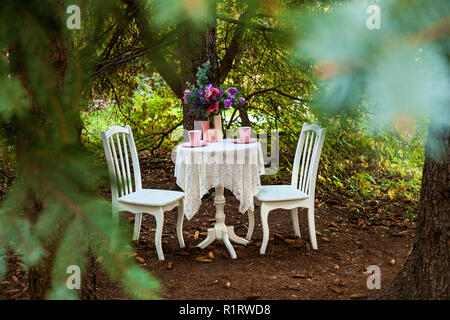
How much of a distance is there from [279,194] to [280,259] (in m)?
0.55

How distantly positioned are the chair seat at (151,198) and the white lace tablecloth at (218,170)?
0.16 meters

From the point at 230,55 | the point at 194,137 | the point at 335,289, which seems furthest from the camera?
the point at 230,55

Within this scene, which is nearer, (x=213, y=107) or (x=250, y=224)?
(x=213, y=107)

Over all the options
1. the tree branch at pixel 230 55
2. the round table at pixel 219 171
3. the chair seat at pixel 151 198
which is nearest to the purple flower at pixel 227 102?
the round table at pixel 219 171

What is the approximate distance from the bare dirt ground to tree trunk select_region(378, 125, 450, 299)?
0.53 metres

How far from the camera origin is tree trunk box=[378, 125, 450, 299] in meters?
2.00

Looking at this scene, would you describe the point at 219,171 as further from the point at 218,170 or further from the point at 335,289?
the point at 335,289

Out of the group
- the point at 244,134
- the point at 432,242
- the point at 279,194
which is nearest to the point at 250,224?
the point at 279,194

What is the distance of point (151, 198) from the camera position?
3.40 m

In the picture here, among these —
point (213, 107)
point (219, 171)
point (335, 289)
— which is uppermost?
point (213, 107)

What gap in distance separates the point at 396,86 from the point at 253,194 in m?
2.99

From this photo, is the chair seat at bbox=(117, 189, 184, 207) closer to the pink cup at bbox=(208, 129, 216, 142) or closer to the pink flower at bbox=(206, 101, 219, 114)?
the pink cup at bbox=(208, 129, 216, 142)

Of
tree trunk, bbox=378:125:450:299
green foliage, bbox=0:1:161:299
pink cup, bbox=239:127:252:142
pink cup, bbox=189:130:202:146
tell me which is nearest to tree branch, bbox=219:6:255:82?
pink cup, bbox=239:127:252:142
